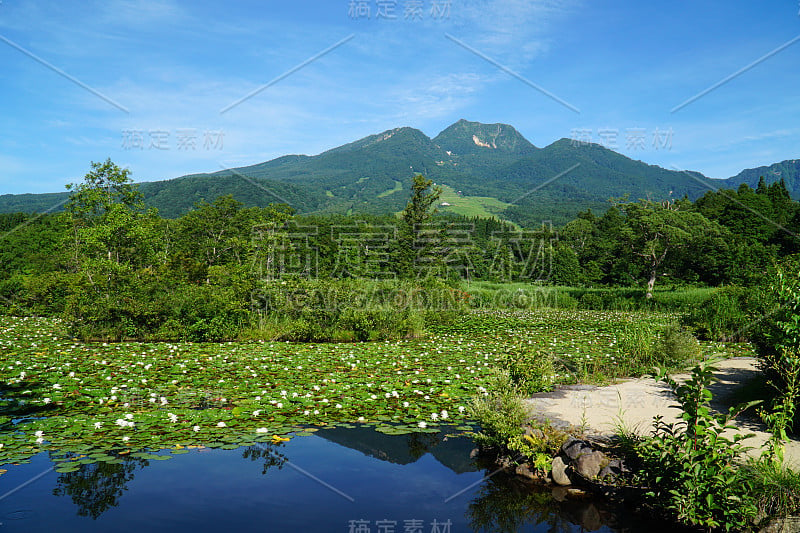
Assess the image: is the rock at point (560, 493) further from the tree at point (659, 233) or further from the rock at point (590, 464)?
the tree at point (659, 233)

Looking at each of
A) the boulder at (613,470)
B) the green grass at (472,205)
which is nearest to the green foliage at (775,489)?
the boulder at (613,470)

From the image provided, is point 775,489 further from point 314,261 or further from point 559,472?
point 314,261

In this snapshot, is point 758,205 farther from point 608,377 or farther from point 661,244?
point 608,377

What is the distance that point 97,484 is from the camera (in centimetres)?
507

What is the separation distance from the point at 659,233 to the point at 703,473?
3125 centimetres

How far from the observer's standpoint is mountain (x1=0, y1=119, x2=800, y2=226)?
310ft

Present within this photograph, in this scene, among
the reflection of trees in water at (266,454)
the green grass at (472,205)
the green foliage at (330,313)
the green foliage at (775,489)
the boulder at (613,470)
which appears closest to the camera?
the green foliage at (775,489)

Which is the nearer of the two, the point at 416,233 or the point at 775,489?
the point at 775,489

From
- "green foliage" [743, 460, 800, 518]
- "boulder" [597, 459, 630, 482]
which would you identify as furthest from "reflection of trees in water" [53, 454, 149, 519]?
"green foliage" [743, 460, 800, 518]

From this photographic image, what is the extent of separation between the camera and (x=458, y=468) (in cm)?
591

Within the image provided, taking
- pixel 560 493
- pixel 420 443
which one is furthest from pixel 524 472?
pixel 420 443

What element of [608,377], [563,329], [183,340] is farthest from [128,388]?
[563,329]

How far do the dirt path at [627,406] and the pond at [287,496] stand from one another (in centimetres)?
127

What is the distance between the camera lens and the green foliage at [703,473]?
403 cm
